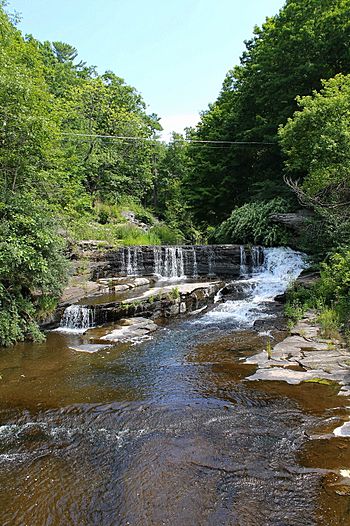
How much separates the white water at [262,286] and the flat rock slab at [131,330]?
4.58 ft

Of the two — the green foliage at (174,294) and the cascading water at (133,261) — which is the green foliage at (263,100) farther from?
the cascading water at (133,261)

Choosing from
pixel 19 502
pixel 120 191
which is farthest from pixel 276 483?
pixel 120 191

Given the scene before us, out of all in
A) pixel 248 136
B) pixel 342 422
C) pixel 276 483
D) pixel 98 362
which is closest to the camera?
pixel 276 483

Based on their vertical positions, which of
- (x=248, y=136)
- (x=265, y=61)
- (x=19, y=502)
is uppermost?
(x=265, y=61)

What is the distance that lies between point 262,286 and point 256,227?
381 centimetres

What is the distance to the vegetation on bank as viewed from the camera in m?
7.74

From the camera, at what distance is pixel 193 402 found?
4766mm

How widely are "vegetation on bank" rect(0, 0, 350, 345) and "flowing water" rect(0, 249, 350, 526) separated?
2.67 m

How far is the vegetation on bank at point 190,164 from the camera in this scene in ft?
25.4

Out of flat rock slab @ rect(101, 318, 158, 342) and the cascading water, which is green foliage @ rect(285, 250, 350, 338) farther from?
the cascading water

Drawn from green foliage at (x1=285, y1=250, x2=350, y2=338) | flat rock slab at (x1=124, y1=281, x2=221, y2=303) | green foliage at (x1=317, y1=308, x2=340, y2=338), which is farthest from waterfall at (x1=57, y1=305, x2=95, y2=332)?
green foliage at (x1=317, y1=308, x2=340, y2=338)

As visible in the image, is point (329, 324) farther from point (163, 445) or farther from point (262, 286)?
point (262, 286)

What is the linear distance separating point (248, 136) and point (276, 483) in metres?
17.2

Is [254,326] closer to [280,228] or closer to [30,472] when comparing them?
[30,472]
